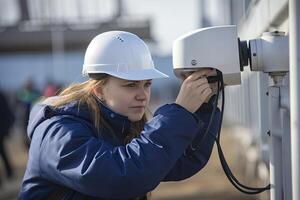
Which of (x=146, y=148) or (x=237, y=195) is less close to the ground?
(x=146, y=148)

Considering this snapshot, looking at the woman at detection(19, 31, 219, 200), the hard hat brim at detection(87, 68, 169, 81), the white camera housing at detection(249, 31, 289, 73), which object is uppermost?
the white camera housing at detection(249, 31, 289, 73)

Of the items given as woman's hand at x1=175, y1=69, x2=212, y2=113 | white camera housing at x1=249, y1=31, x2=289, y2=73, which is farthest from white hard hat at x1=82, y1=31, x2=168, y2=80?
white camera housing at x1=249, y1=31, x2=289, y2=73

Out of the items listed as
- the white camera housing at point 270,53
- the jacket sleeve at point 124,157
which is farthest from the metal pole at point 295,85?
the jacket sleeve at point 124,157

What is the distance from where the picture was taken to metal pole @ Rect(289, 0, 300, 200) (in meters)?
2.02

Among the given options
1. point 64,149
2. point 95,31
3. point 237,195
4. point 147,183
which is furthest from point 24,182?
point 95,31

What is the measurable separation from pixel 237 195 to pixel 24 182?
5.65 metres

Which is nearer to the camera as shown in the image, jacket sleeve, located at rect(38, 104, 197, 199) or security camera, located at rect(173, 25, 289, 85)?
jacket sleeve, located at rect(38, 104, 197, 199)

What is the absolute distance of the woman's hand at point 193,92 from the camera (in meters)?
2.14

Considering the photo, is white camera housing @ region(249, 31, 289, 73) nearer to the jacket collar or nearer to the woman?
the woman

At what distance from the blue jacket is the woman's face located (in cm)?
11

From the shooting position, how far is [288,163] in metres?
2.39

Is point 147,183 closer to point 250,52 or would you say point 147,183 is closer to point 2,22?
point 250,52

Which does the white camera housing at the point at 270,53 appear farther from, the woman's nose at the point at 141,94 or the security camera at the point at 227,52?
the woman's nose at the point at 141,94

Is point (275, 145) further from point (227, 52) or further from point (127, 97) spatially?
point (127, 97)
